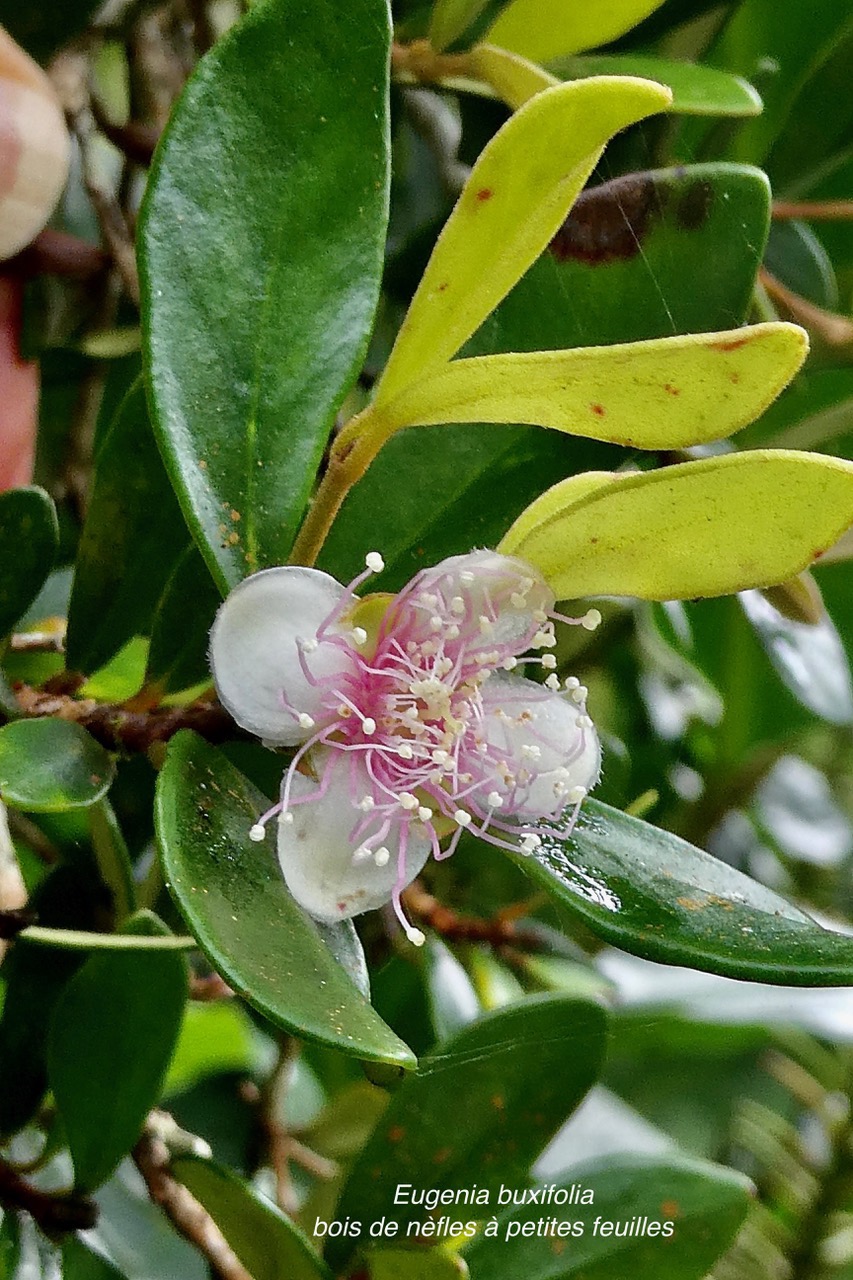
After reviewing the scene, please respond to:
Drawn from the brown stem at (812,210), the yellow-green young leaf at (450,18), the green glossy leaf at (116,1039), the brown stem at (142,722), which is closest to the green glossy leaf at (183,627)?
the brown stem at (142,722)

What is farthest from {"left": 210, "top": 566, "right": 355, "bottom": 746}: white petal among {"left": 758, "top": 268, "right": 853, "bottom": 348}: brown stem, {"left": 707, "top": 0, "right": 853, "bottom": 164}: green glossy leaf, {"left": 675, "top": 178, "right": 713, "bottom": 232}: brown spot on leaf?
{"left": 707, "top": 0, "right": 853, "bottom": 164}: green glossy leaf

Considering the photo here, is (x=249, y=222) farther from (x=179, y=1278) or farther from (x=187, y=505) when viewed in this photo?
(x=179, y=1278)

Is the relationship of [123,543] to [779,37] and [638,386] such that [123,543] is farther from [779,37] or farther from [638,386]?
[779,37]

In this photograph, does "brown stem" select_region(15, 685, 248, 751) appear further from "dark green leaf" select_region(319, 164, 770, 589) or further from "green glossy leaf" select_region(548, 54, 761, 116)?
"green glossy leaf" select_region(548, 54, 761, 116)

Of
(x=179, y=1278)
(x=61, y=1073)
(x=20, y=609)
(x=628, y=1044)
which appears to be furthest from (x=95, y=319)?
(x=628, y=1044)

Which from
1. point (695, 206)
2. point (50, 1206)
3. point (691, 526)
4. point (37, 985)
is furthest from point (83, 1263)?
point (695, 206)
